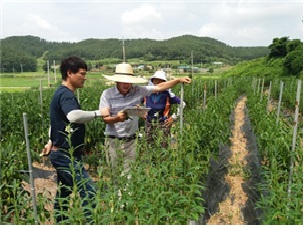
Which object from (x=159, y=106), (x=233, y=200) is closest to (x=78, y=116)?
(x=159, y=106)

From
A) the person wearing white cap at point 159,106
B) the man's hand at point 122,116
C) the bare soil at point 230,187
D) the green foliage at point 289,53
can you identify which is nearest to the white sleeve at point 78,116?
the man's hand at point 122,116

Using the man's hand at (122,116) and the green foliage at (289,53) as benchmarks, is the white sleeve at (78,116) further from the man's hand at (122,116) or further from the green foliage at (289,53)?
the green foliage at (289,53)

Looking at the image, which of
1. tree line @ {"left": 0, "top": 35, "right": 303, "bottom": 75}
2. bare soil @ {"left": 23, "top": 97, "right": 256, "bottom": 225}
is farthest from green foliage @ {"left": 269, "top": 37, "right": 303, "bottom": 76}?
bare soil @ {"left": 23, "top": 97, "right": 256, "bottom": 225}

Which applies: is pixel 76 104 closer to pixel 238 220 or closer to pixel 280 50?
pixel 238 220

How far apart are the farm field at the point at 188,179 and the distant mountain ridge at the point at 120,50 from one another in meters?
24.5

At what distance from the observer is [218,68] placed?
176 feet

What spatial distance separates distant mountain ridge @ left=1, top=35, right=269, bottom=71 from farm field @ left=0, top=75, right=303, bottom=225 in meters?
24.5

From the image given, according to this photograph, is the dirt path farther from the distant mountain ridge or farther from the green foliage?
the distant mountain ridge

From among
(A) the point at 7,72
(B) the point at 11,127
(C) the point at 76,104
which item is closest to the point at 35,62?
(A) the point at 7,72

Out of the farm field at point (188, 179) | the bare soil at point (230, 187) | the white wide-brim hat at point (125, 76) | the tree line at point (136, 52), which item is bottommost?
the bare soil at point (230, 187)

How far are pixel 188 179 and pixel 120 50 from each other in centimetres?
4178

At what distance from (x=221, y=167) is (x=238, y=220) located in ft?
5.13

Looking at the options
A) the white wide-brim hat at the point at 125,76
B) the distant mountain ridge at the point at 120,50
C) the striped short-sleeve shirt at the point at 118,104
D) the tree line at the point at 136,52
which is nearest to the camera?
the white wide-brim hat at the point at 125,76

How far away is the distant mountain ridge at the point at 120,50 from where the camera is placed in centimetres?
4425
